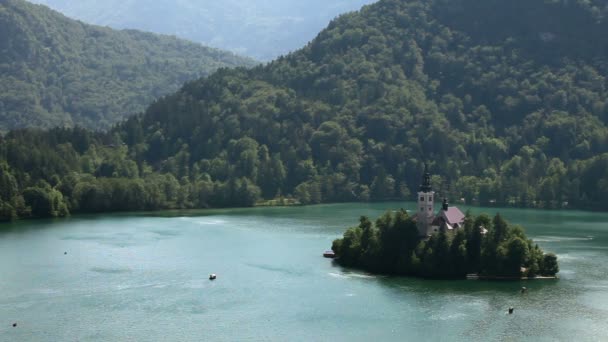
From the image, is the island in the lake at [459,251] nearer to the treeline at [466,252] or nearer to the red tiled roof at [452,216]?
the treeline at [466,252]

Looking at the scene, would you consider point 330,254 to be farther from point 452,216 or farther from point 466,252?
point 466,252

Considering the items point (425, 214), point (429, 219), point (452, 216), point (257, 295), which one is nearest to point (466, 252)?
point (429, 219)

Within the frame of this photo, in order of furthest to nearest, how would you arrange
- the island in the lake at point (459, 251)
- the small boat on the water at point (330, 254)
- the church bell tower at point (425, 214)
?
the small boat on the water at point (330, 254) < the church bell tower at point (425, 214) < the island in the lake at point (459, 251)

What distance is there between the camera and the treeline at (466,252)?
279 ft

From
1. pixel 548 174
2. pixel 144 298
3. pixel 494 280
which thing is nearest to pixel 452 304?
pixel 494 280

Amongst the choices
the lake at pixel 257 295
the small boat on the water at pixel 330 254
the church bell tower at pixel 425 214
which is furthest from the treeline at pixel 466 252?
the small boat on the water at pixel 330 254

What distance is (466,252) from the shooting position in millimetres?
86000

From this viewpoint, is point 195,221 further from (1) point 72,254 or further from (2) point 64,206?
(1) point 72,254

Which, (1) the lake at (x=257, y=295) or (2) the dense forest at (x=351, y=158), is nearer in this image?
(1) the lake at (x=257, y=295)

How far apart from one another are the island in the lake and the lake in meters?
1.61

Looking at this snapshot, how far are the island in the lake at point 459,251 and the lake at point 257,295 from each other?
161cm

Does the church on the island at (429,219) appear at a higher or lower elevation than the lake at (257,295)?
higher

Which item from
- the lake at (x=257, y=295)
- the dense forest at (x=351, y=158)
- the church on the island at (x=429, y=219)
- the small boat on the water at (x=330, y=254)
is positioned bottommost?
the lake at (x=257, y=295)

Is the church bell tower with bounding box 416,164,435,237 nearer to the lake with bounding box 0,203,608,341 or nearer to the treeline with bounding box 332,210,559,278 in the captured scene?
the treeline with bounding box 332,210,559,278
